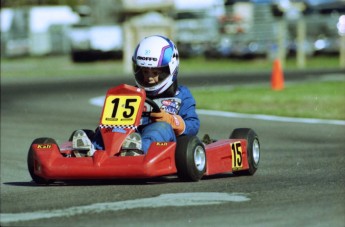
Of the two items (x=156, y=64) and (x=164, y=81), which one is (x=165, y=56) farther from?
(x=164, y=81)

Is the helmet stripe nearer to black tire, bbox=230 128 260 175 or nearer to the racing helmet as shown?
the racing helmet

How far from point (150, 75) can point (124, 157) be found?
3.87ft

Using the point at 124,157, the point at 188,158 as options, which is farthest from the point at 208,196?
the point at 124,157

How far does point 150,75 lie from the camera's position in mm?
9039

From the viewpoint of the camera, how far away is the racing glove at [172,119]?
28.1 feet

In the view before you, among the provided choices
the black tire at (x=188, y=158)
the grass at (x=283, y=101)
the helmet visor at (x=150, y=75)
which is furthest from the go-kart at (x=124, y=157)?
the grass at (x=283, y=101)

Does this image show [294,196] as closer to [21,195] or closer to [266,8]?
[21,195]

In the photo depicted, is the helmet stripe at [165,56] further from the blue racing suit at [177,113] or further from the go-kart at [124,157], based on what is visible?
the go-kart at [124,157]

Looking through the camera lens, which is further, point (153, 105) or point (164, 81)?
point (164, 81)

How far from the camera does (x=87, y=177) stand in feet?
26.7

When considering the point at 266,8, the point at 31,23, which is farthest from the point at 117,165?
the point at 31,23

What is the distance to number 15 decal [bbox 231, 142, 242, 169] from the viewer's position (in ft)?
29.4

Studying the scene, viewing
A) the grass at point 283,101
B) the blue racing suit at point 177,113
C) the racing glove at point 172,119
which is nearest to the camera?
the blue racing suit at point 177,113

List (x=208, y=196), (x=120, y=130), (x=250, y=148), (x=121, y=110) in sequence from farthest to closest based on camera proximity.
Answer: (x=250, y=148) < (x=121, y=110) < (x=120, y=130) < (x=208, y=196)
